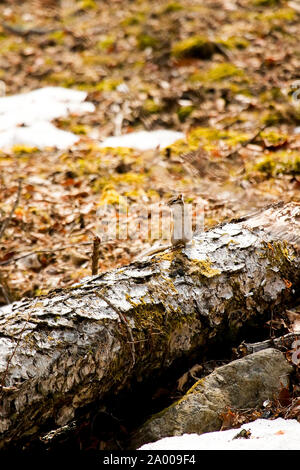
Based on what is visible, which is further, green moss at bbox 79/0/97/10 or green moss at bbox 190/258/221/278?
green moss at bbox 79/0/97/10

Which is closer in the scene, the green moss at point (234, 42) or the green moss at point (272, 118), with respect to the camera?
the green moss at point (272, 118)

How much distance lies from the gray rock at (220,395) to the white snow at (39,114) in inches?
133

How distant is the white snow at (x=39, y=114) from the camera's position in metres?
5.18

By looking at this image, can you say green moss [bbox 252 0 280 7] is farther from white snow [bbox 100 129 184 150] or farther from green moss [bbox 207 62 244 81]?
white snow [bbox 100 129 184 150]

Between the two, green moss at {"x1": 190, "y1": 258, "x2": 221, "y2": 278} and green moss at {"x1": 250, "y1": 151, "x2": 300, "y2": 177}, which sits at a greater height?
green moss at {"x1": 190, "y1": 258, "x2": 221, "y2": 278}

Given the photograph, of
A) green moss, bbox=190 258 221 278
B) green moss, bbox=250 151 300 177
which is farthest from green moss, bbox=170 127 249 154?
green moss, bbox=190 258 221 278

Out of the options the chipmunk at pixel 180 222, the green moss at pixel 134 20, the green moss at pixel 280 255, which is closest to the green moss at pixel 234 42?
the green moss at pixel 134 20

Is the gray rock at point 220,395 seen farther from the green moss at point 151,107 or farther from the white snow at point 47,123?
the green moss at point 151,107

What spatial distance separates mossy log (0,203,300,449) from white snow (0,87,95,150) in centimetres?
289

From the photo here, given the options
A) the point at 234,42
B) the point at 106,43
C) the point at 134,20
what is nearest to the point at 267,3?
the point at 234,42

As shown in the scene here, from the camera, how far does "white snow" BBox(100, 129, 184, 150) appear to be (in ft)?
16.1

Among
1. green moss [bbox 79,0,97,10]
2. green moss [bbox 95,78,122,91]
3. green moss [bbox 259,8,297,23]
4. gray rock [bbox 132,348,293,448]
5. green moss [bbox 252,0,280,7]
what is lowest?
gray rock [bbox 132,348,293,448]

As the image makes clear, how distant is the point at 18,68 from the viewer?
6.76 m
